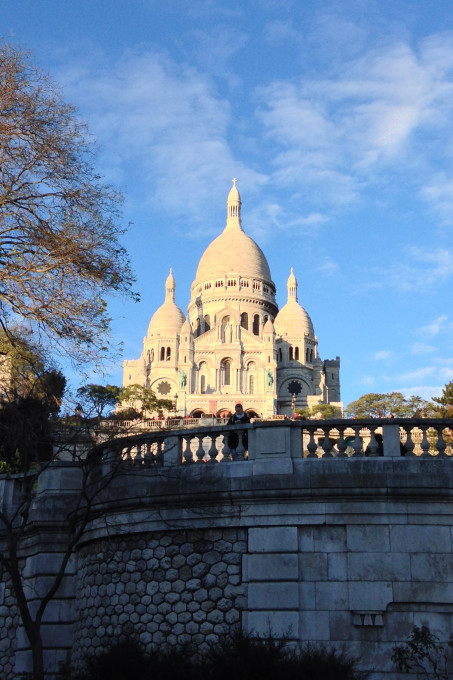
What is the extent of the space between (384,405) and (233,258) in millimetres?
69034

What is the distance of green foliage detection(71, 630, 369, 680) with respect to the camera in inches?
416

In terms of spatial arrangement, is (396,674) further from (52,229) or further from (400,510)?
(52,229)

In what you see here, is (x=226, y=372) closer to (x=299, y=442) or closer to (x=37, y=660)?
(x=299, y=442)

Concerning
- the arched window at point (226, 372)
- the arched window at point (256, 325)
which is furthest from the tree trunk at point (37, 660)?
the arched window at point (256, 325)

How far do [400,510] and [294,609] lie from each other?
6.47 ft

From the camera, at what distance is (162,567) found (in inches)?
516

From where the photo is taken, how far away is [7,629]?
15.1 m

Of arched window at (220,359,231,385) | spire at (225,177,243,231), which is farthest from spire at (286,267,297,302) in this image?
arched window at (220,359,231,385)

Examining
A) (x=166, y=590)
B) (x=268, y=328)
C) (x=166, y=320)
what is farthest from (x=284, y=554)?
(x=166, y=320)

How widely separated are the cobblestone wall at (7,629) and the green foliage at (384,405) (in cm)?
6739

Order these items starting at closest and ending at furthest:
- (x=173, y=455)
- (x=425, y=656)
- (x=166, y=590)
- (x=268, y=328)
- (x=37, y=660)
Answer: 1. (x=425, y=656)
2. (x=37, y=660)
3. (x=166, y=590)
4. (x=173, y=455)
5. (x=268, y=328)

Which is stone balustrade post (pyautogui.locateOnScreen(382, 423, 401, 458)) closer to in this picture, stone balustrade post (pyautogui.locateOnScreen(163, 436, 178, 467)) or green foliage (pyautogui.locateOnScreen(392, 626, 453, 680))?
green foliage (pyautogui.locateOnScreen(392, 626, 453, 680))

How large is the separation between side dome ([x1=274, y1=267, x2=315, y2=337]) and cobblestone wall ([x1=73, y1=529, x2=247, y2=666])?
429ft

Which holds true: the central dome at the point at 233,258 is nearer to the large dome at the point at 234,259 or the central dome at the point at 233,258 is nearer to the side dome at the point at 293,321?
the large dome at the point at 234,259
